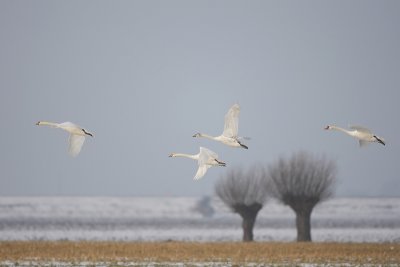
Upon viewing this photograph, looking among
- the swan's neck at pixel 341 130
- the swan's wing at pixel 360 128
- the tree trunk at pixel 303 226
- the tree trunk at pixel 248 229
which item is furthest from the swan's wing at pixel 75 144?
the tree trunk at pixel 303 226

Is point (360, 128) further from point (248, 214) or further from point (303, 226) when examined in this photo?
point (248, 214)

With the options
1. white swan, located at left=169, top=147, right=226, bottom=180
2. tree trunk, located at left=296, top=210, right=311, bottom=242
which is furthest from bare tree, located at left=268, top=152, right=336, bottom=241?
white swan, located at left=169, top=147, right=226, bottom=180

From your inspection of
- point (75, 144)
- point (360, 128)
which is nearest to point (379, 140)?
point (360, 128)

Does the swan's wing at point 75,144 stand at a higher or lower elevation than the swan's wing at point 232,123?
lower

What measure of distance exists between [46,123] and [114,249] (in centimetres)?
1382

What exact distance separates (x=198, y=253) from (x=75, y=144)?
1286 cm

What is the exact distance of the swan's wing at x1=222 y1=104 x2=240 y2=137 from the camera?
31125 mm

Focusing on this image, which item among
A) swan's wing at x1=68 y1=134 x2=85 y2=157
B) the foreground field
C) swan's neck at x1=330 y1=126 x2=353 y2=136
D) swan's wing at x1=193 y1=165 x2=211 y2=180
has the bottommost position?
the foreground field

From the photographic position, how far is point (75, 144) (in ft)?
102

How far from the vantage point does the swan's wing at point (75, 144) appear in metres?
30.8

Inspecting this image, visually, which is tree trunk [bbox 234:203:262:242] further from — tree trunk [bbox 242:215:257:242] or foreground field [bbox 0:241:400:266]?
foreground field [bbox 0:241:400:266]

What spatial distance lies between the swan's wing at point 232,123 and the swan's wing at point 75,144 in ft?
14.7

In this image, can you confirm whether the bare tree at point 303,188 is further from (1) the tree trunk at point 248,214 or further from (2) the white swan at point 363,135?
(2) the white swan at point 363,135

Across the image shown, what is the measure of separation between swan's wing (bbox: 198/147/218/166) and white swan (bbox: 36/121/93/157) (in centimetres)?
380
